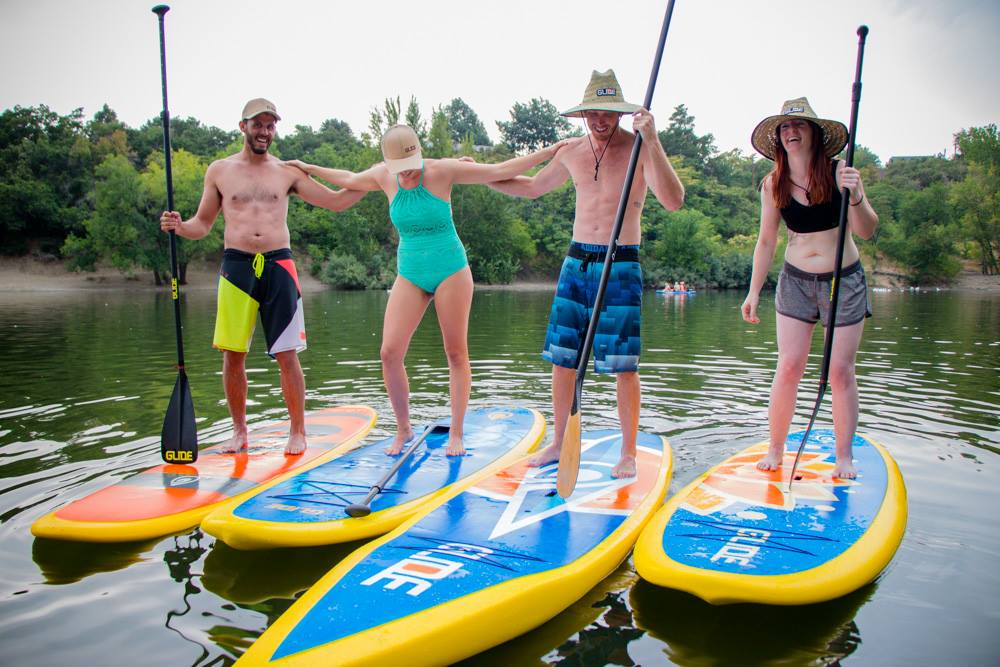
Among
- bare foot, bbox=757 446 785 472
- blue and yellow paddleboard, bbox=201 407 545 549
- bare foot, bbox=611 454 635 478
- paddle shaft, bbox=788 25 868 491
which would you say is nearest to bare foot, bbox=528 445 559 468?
blue and yellow paddleboard, bbox=201 407 545 549

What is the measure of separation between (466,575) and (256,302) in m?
3.14

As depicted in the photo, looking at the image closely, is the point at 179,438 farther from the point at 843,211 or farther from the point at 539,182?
the point at 843,211

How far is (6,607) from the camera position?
124 inches

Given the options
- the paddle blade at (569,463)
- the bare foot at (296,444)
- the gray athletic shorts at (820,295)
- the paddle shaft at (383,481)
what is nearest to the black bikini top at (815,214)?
the gray athletic shorts at (820,295)

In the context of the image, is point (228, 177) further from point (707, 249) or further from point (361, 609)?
point (707, 249)

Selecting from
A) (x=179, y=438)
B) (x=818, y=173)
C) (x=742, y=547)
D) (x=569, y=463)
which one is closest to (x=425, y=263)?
(x=569, y=463)

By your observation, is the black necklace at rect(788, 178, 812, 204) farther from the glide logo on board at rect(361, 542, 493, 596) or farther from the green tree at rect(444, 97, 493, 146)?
the green tree at rect(444, 97, 493, 146)

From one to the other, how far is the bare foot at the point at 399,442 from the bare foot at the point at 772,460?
251cm

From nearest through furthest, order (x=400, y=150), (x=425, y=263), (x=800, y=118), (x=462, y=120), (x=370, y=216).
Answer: (x=800, y=118) → (x=400, y=150) → (x=425, y=263) → (x=370, y=216) → (x=462, y=120)

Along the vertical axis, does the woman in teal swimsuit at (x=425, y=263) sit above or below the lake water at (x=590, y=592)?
above

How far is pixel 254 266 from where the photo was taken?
5.21 metres

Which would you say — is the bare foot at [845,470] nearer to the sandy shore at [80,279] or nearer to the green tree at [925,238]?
the sandy shore at [80,279]

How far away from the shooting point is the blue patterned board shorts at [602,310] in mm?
4434

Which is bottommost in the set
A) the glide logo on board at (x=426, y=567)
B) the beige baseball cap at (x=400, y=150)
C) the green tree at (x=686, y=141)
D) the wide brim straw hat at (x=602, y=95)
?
the glide logo on board at (x=426, y=567)
